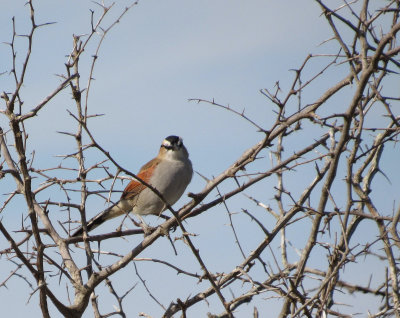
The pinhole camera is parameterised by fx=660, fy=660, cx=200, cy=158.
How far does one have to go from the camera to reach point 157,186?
336 inches

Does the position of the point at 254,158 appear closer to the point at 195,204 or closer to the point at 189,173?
the point at 195,204

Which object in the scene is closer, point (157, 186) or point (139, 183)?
point (157, 186)

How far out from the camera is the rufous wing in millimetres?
8703

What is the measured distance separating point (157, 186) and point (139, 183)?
299 mm

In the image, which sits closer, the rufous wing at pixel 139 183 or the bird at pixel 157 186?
the bird at pixel 157 186

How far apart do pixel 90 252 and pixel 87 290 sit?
0.36 metres

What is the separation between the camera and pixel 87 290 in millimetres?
4664

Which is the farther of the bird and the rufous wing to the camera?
the rufous wing

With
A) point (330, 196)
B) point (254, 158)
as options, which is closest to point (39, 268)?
point (254, 158)

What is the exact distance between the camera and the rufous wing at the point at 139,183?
28.6 ft

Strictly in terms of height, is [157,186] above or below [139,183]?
below

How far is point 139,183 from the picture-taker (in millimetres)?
8711

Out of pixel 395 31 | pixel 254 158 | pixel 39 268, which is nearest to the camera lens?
pixel 395 31

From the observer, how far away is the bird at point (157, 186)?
852 centimetres
